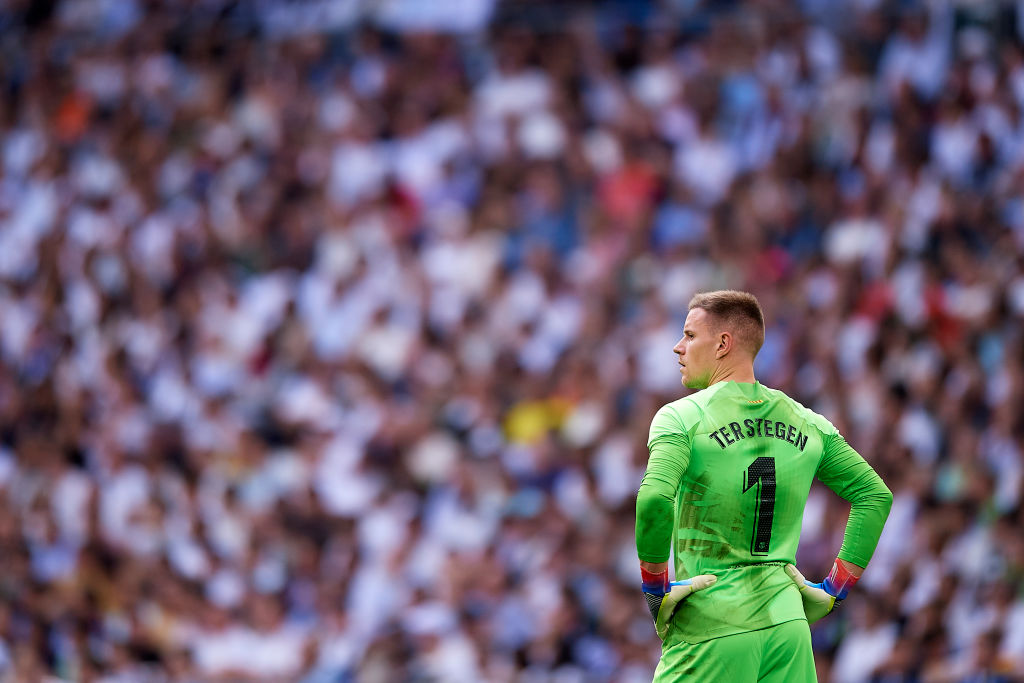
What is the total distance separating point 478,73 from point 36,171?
3695 millimetres

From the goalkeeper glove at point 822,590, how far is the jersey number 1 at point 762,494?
151 mm

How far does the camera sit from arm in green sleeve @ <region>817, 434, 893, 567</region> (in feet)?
11.1

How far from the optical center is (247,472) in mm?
8266

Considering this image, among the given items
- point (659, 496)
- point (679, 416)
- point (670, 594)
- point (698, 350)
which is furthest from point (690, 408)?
point (670, 594)

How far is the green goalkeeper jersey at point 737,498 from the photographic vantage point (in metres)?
3.17

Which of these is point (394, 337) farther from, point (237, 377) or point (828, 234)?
point (828, 234)

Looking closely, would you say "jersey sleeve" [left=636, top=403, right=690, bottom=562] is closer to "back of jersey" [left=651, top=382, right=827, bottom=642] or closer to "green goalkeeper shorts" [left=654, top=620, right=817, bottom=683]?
"back of jersey" [left=651, top=382, right=827, bottom=642]

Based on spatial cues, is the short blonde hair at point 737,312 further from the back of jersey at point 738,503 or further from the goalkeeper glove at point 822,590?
the goalkeeper glove at point 822,590

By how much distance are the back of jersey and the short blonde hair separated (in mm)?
146

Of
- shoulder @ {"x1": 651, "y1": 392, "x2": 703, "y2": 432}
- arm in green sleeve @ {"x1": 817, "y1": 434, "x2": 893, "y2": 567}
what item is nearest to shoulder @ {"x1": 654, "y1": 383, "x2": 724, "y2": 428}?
shoulder @ {"x1": 651, "y1": 392, "x2": 703, "y2": 432}

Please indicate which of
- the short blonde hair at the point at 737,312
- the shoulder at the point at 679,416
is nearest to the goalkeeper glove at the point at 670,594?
the shoulder at the point at 679,416

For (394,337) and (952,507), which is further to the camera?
(394,337)

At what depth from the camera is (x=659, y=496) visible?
299cm

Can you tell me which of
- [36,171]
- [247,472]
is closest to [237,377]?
[247,472]
